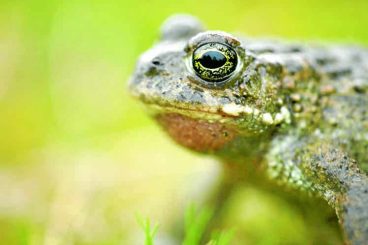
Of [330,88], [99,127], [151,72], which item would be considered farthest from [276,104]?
[99,127]

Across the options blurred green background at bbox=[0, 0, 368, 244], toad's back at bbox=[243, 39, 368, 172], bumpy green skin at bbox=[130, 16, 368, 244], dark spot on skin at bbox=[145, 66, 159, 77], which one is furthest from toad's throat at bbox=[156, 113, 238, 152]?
blurred green background at bbox=[0, 0, 368, 244]

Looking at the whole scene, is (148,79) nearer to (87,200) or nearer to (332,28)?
(87,200)

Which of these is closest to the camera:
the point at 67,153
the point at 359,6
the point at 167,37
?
the point at 167,37

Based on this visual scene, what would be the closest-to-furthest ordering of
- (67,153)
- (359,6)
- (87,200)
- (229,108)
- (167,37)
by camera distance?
(229,108) < (167,37) < (87,200) < (67,153) < (359,6)

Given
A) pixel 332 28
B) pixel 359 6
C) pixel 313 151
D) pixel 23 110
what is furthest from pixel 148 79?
pixel 359 6

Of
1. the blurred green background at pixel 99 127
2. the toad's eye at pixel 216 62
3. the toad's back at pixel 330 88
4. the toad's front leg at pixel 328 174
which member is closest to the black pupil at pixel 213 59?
the toad's eye at pixel 216 62

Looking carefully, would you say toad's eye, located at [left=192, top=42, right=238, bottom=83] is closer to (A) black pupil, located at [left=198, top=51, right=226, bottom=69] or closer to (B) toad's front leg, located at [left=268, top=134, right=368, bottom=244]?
(A) black pupil, located at [left=198, top=51, right=226, bottom=69]

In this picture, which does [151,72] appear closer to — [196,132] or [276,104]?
[196,132]
